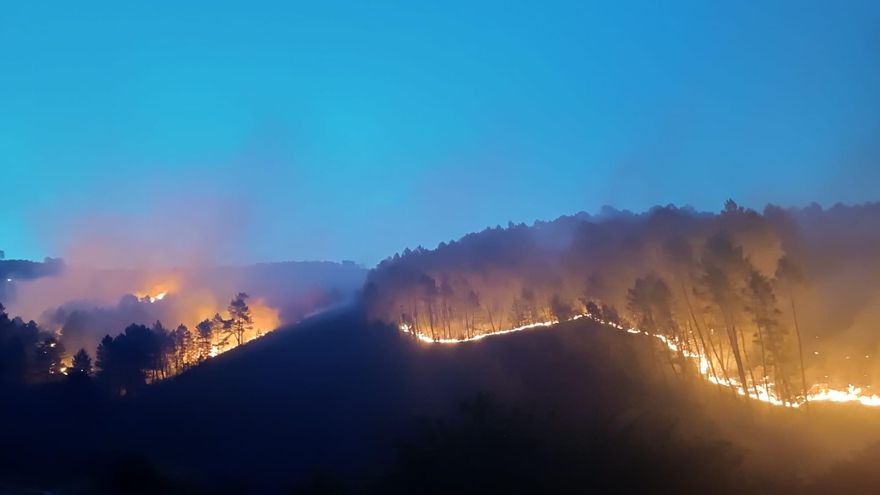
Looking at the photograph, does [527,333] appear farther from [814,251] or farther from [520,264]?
[814,251]

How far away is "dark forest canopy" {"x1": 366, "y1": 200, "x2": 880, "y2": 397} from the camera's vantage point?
215 feet

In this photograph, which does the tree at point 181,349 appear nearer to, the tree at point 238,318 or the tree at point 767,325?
the tree at point 238,318

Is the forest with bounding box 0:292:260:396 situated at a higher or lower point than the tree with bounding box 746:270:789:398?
higher

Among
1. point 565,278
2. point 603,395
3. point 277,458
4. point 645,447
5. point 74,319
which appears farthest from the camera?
point 74,319

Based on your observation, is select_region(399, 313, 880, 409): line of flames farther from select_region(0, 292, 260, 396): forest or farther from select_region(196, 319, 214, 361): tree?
select_region(196, 319, 214, 361): tree

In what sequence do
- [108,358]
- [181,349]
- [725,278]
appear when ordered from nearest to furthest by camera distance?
[725,278]
[108,358]
[181,349]

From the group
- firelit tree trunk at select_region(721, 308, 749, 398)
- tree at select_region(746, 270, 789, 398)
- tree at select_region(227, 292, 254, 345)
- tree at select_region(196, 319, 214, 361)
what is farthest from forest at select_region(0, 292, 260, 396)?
tree at select_region(746, 270, 789, 398)

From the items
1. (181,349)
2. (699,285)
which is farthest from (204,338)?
(699,285)

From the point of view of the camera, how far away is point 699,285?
7025 centimetres

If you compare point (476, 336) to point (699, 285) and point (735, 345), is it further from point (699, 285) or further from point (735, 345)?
point (735, 345)

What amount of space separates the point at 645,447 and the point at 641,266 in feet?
210

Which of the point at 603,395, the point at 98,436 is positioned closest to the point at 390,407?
the point at 603,395

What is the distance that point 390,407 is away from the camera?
2795 inches

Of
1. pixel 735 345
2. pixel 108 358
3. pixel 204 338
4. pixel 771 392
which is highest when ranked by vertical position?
pixel 204 338
